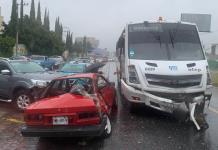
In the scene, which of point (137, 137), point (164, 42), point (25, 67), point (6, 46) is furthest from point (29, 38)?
point (137, 137)

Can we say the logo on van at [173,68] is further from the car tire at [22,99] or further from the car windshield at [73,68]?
the car windshield at [73,68]

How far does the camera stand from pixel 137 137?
378 inches

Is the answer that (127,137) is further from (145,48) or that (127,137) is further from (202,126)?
(145,48)

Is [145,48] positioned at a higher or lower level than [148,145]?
higher

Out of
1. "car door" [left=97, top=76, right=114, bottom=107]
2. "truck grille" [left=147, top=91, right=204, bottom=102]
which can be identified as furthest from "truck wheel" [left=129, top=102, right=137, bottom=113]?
"truck grille" [left=147, top=91, right=204, bottom=102]

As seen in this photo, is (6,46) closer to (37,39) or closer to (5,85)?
(37,39)

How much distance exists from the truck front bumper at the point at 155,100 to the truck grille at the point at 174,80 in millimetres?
367

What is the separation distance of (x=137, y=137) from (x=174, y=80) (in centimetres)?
233

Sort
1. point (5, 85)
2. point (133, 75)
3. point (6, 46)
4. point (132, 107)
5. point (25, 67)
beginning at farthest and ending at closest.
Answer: point (6, 46) < point (25, 67) < point (5, 85) < point (132, 107) < point (133, 75)

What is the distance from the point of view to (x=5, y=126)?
11.2 meters

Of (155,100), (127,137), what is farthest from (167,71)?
(127,137)

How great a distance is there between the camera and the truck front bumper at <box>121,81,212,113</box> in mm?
11000

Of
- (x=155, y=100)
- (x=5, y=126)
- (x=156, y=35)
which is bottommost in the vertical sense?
(x=5, y=126)

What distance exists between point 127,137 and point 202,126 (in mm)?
2028
